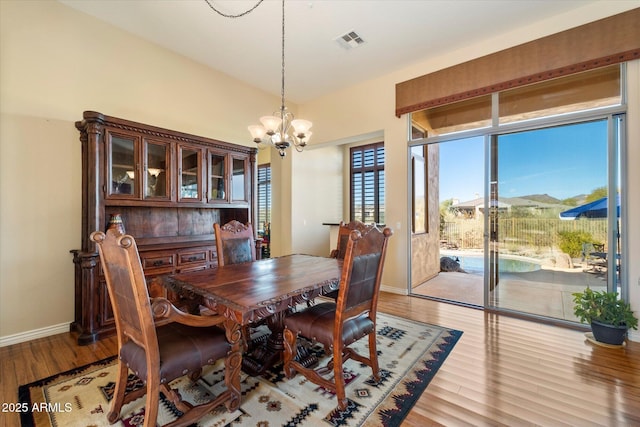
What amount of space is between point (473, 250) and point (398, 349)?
2.47m

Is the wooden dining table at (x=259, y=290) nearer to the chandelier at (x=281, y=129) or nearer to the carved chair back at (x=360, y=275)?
the carved chair back at (x=360, y=275)

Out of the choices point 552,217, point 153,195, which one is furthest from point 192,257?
point 552,217

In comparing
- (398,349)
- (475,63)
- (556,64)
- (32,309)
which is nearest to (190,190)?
(32,309)

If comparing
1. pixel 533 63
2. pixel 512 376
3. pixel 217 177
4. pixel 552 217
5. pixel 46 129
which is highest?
pixel 533 63

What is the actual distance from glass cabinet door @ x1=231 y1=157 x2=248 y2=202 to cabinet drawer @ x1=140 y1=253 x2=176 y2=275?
1.18 metres

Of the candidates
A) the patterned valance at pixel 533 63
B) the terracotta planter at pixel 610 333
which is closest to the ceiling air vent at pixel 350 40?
the patterned valance at pixel 533 63

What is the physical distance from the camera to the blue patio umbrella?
288 centimetres

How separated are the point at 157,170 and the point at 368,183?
482 centimetres

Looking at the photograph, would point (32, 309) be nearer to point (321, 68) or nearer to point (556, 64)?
point (321, 68)

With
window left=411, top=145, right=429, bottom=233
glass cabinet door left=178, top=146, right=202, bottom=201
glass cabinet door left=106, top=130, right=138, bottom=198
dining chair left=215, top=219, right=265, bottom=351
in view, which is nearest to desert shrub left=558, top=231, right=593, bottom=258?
window left=411, top=145, right=429, bottom=233

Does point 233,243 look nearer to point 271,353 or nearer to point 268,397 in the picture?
point 271,353

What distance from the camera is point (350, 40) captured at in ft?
11.3

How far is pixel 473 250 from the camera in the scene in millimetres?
4184

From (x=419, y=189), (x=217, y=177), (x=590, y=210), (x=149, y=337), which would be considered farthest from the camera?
(x=419, y=189)
